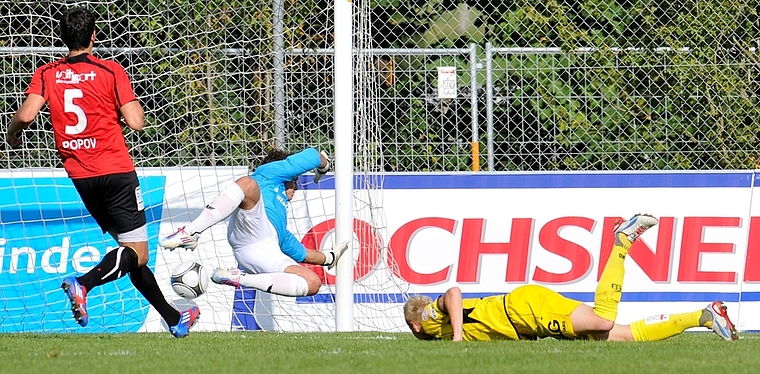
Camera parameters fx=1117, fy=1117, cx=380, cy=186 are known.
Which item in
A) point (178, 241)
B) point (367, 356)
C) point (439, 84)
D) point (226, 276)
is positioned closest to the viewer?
point (367, 356)

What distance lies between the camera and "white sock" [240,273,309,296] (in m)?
8.10

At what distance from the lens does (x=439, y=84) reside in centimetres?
981

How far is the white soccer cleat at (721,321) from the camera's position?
6.75 meters

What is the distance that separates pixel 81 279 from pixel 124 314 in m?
2.70

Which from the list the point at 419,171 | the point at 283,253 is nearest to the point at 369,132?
the point at 419,171

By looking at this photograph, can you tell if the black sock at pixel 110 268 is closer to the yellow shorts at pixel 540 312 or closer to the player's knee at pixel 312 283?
the player's knee at pixel 312 283

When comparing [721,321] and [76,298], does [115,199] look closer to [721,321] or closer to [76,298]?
[76,298]

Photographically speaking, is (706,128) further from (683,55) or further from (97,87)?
(97,87)

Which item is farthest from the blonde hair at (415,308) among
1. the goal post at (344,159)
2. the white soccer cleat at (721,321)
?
the goal post at (344,159)

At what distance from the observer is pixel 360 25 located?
9.19m

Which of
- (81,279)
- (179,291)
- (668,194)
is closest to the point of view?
(81,279)

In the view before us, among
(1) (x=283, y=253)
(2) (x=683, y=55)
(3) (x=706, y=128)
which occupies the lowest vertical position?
(1) (x=283, y=253)

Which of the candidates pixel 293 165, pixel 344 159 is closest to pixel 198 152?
pixel 293 165

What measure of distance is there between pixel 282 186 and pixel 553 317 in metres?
2.95
